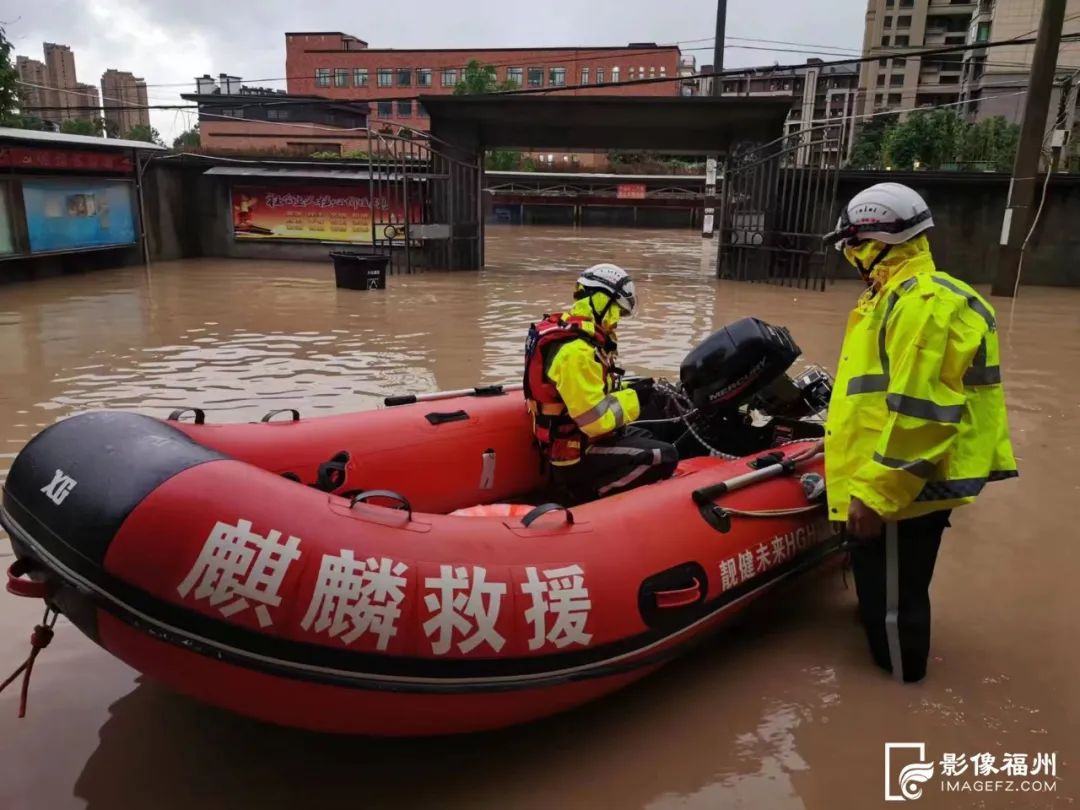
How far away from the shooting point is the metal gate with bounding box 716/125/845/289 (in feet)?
46.4

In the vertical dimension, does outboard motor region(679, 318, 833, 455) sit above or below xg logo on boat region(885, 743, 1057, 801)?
above

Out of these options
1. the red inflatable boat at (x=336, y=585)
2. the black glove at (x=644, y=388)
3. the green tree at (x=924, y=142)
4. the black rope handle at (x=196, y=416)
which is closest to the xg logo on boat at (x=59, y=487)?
the red inflatable boat at (x=336, y=585)

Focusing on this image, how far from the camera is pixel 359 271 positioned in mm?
12469

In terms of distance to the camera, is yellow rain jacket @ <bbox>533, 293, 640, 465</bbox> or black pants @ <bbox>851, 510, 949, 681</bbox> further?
yellow rain jacket @ <bbox>533, 293, 640, 465</bbox>

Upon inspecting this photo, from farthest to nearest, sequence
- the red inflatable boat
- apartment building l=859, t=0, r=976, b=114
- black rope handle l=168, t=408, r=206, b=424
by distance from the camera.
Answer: apartment building l=859, t=0, r=976, b=114
black rope handle l=168, t=408, r=206, b=424
the red inflatable boat

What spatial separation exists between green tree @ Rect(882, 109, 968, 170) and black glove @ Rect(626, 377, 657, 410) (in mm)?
29816

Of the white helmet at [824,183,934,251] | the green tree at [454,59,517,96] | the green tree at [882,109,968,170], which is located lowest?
the white helmet at [824,183,934,251]

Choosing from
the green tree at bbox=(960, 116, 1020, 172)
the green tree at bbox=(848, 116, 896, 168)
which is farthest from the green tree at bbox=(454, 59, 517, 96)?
the green tree at bbox=(960, 116, 1020, 172)

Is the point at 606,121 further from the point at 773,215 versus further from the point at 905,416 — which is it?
the point at 905,416

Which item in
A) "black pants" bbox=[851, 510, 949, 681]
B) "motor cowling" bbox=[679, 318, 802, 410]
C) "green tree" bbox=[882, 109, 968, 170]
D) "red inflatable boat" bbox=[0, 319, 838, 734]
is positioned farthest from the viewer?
"green tree" bbox=[882, 109, 968, 170]

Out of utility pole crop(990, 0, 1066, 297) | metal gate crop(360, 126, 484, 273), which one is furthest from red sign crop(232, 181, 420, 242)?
utility pole crop(990, 0, 1066, 297)

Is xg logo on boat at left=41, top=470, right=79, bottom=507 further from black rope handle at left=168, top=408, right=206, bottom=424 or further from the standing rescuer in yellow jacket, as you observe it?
the standing rescuer in yellow jacket

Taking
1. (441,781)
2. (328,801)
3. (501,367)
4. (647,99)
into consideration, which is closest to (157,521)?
(328,801)

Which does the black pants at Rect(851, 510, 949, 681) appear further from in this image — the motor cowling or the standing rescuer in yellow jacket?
the motor cowling
